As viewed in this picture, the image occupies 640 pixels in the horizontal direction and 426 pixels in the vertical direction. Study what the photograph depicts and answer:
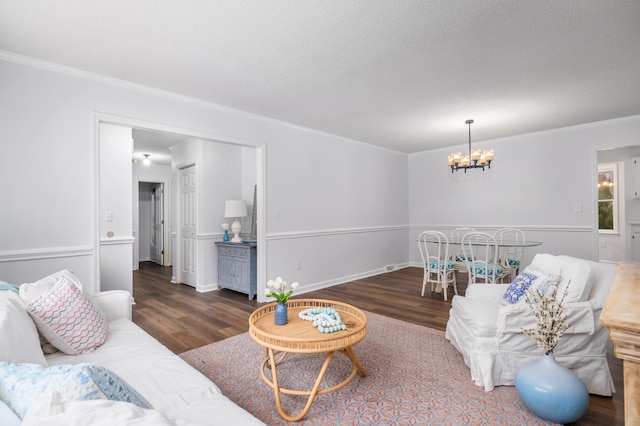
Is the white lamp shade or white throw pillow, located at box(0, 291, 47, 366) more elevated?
the white lamp shade

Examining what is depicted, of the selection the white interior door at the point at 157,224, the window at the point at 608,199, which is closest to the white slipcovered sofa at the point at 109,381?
the white interior door at the point at 157,224

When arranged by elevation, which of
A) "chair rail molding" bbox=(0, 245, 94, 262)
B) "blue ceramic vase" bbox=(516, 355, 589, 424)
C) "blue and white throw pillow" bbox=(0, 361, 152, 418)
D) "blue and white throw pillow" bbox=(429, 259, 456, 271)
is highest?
"chair rail molding" bbox=(0, 245, 94, 262)

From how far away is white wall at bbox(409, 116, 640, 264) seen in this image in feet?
15.4

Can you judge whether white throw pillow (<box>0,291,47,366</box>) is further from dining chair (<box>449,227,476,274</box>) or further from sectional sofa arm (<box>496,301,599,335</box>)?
dining chair (<box>449,227,476,274</box>)

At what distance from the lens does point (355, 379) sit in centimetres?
223

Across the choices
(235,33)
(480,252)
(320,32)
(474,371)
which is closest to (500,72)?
(320,32)

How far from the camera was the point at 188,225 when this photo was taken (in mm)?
5387

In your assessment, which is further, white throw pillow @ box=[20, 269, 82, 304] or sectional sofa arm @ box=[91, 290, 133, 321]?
sectional sofa arm @ box=[91, 290, 133, 321]

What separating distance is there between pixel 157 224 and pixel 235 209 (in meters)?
4.02

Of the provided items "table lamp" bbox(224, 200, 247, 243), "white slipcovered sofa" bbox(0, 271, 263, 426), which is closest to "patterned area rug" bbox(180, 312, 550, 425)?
→ "white slipcovered sofa" bbox(0, 271, 263, 426)

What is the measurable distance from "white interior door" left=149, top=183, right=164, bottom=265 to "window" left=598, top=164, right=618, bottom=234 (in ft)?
30.9

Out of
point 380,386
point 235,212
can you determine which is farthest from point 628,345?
point 235,212

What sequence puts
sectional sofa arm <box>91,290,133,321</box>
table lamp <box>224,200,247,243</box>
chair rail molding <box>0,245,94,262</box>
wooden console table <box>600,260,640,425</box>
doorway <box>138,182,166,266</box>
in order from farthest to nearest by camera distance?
doorway <box>138,182,166,266</box> → table lamp <box>224,200,247,243</box> → chair rail molding <box>0,245,94,262</box> → sectional sofa arm <box>91,290,133,321</box> → wooden console table <box>600,260,640,425</box>

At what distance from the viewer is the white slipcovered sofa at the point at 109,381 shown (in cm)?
68
